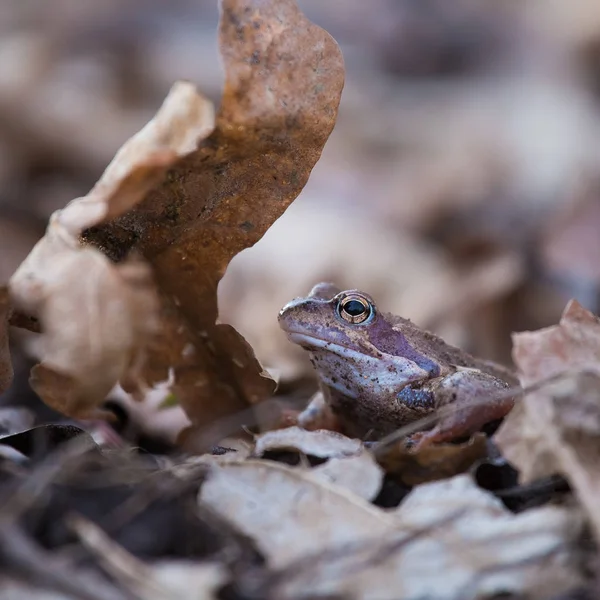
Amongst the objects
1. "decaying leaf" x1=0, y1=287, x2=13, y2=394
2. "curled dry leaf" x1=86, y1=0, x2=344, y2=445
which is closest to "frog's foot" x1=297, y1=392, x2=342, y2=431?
"curled dry leaf" x1=86, y1=0, x2=344, y2=445

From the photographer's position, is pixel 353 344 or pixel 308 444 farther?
pixel 353 344

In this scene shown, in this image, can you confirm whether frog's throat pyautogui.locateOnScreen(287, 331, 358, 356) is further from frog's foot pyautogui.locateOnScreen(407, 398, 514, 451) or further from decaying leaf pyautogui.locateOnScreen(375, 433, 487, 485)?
decaying leaf pyautogui.locateOnScreen(375, 433, 487, 485)

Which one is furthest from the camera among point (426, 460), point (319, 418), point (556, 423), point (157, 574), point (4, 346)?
point (319, 418)

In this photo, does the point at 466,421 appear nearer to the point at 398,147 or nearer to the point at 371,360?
the point at 371,360

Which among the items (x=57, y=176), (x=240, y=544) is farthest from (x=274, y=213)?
(x=57, y=176)

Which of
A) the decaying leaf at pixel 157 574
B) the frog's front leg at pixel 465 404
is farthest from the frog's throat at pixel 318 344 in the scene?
the decaying leaf at pixel 157 574

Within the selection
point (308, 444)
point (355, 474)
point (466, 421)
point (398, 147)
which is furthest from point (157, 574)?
point (398, 147)

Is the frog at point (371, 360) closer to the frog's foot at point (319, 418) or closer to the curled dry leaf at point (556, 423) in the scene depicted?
the frog's foot at point (319, 418)
